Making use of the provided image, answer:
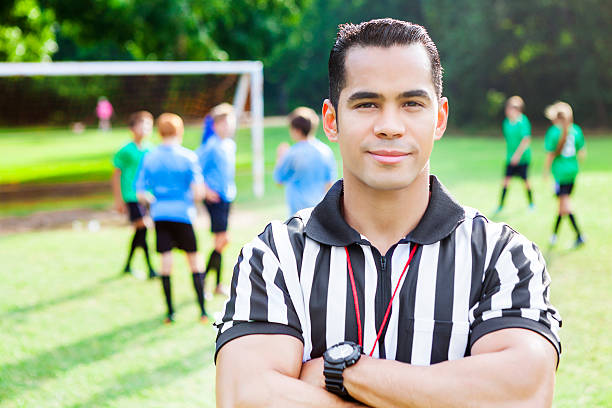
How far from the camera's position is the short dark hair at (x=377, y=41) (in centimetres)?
188

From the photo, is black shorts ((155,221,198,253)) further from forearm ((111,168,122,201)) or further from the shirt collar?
the shirt collar

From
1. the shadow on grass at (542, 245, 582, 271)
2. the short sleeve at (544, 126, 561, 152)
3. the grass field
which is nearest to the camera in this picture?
the grass field

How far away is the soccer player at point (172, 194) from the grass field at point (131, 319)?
0.61 m

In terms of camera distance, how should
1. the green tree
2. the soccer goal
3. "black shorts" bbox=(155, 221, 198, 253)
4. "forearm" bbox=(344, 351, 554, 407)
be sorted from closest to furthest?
"forearm" bbox=(344, 351, 554, 407) → "black shorts" bbox=(155, 221, 198, 253) → the soccer goal → the green tree

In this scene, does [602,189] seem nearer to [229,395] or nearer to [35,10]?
[229,395]

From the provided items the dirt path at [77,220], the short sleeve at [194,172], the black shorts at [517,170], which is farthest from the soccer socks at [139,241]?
the black shorts at [517,170]

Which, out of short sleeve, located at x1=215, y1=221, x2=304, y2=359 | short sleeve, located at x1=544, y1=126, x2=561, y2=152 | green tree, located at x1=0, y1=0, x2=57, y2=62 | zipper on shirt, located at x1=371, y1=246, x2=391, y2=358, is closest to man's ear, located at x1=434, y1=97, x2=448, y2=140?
zipper on shirt, located at x1=371, y1=246, x2=391, y2=358

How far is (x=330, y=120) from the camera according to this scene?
82.2 inches

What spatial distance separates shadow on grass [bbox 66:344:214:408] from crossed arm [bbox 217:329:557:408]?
3.33m

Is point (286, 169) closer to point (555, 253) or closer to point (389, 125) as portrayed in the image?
point (555, 253)

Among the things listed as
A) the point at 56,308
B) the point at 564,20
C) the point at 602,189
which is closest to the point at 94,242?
the point at 56,308

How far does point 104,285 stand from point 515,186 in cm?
1077

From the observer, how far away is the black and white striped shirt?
1.92m

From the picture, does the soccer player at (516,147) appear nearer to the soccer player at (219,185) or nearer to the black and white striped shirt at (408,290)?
the soccer player at (219,185)
